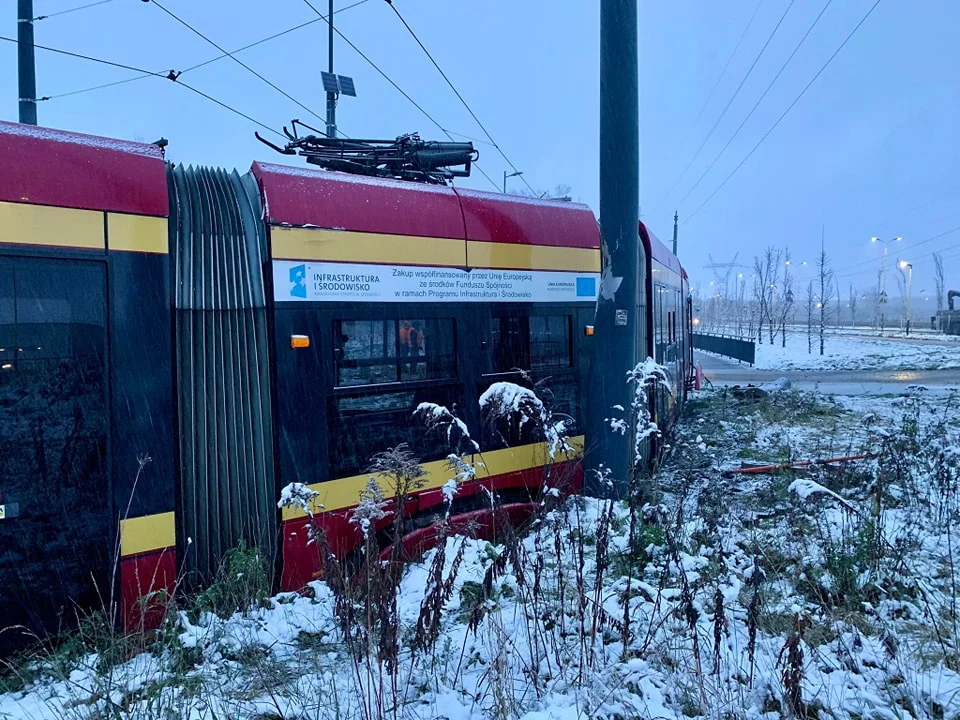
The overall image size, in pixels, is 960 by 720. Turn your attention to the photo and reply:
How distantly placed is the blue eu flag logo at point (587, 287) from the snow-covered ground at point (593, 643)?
2270 millimetres

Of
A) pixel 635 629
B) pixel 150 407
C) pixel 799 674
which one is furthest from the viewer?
pixel 150 407

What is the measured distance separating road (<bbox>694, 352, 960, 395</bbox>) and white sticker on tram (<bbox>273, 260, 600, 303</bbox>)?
38.5 ft

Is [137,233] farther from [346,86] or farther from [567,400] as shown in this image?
[346,86]

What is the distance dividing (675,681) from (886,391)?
17.2 metres

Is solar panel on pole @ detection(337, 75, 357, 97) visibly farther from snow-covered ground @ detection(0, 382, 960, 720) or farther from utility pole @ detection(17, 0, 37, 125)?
snow-covered ground @ detection(0, 382, 960, 720)

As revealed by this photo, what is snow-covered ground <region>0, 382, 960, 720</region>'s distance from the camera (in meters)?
2.90

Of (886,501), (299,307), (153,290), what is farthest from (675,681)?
(886,501)

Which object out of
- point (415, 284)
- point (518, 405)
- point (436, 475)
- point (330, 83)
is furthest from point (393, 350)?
point (330, 83)

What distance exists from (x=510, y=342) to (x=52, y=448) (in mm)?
3367

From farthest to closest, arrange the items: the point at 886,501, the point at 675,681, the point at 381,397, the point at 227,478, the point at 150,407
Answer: the point at 886,501 → the point at 381,397 → the point at 227,478 → the point at 150,407 → the point at 675,681

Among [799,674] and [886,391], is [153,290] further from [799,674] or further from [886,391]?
[886,391]

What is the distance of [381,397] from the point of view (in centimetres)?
495

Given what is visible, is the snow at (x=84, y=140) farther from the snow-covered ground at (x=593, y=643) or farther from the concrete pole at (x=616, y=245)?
the concrete pole at (x=616, y=245)

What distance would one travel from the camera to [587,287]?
657cm
